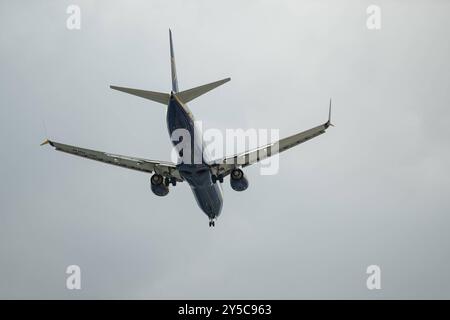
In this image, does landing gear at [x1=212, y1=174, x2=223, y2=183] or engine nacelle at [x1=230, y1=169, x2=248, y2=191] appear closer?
engine nacelle at [x1=230, y1=169, x2=248, y2=191]

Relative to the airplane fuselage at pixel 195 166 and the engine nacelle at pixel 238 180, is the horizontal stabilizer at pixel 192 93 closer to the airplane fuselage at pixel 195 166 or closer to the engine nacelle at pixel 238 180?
Result: the airplane fuselage at pixel 195 166

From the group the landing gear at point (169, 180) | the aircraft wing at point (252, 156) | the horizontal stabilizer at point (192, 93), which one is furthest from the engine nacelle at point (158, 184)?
the horizontal stabilizer at point (192, 93)

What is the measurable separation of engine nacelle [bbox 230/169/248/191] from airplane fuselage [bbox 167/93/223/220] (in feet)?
5.45

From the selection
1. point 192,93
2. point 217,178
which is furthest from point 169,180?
point 192,93

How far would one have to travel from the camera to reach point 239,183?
48.4 m

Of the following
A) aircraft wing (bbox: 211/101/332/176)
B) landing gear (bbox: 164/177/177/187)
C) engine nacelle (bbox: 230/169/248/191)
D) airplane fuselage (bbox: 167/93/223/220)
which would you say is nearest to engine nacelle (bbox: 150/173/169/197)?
landing gear (bbox: 164/177/177/187)

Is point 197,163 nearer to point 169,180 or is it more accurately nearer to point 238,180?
point 238,180

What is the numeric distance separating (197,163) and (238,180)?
3.60 m

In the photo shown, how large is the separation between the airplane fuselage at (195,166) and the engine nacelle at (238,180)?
1.66m

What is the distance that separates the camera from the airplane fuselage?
4262cm

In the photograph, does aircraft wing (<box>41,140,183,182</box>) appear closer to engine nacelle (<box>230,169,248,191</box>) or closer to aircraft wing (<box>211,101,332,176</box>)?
aircraft wing (<box>211,101,332,176</box>)
